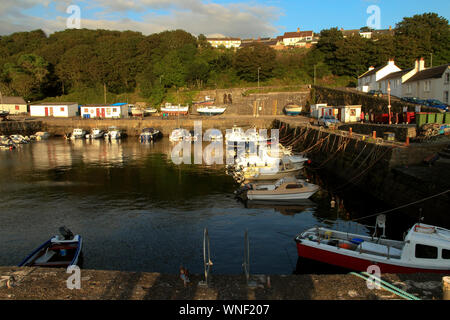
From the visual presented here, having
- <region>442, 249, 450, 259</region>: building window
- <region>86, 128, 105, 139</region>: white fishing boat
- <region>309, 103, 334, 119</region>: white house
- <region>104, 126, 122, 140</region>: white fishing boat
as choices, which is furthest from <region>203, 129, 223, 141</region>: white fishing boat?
<region>442, 249, 450, 259</region>: building window

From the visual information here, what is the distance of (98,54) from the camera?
291 ft

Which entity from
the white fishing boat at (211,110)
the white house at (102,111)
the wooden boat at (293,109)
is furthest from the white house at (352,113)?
the white house at (102,111)

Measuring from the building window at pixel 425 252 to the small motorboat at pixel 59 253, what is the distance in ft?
40.0

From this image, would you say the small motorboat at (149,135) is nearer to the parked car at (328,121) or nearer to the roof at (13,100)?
the parked car at (328,121)

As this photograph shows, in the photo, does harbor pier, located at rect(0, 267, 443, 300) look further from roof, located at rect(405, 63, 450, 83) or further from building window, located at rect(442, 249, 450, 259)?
roof, located at rect(405, 63, 450, 83)

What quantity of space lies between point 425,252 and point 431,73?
33765 mm

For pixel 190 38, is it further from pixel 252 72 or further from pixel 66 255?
pixel 66 255

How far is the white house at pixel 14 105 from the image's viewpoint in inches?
2795

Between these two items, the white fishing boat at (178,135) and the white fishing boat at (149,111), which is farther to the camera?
the white fishing boat at (149,111)

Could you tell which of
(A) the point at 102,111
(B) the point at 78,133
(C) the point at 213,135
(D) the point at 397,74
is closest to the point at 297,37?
(A) the point at 102,111

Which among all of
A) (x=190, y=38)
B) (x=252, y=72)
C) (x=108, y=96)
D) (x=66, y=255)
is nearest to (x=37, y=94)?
(x=108, y=96)

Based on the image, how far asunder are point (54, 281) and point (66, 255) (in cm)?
430

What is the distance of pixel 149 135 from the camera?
175 feet

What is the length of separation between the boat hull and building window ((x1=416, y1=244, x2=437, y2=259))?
44cm
